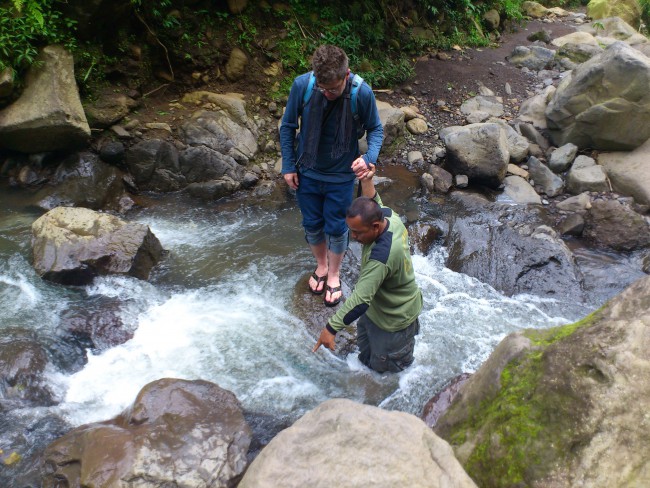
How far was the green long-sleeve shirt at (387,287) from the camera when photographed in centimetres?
327

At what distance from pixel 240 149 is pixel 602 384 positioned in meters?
6.24

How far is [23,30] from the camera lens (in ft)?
20.6

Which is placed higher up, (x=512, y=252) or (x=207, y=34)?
(x=207, y=34)

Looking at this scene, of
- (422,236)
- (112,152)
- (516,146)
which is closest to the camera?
(422,236)

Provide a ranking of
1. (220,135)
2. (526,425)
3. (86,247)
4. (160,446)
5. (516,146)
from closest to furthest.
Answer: (526,425) < (160,446) < (86,247) < (220,135) < (516,146)

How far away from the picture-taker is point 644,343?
2.34 metres

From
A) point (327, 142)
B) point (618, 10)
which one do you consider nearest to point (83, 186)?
point (327, 142)

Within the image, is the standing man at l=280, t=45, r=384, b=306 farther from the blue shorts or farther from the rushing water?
the rushing water

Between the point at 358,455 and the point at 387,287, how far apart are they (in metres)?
1.49

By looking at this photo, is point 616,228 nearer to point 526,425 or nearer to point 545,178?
point 545,178

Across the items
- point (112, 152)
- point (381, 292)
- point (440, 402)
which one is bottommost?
point (440, 402)

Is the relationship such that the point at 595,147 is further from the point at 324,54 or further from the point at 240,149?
the point at 324,54

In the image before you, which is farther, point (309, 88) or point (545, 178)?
point (545, 178)

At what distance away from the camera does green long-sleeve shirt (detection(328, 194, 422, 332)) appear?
3.27 meters
